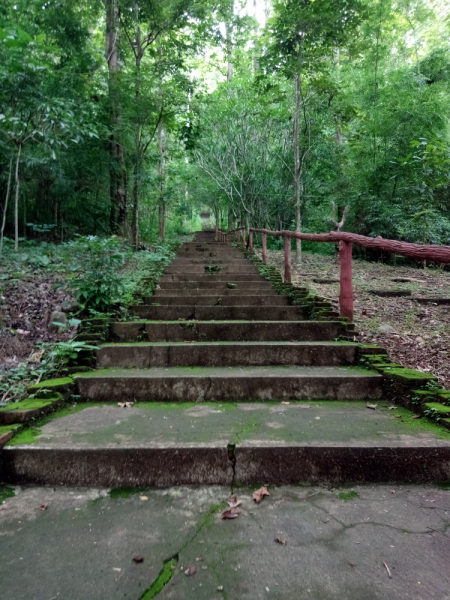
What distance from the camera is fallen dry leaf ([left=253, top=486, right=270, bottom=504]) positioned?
1642mm

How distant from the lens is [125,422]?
7.06ft

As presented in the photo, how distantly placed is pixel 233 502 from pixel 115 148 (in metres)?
9.76

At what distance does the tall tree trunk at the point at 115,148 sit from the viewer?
877 cm

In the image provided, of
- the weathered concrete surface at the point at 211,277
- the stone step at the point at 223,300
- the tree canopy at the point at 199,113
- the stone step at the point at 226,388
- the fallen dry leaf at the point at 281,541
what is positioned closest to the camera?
the fallen dry leaf at the point at 281,541

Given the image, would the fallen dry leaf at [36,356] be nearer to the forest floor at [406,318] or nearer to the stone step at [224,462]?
the stone step at [224,462]

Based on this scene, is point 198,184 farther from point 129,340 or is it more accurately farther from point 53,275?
point 129,340

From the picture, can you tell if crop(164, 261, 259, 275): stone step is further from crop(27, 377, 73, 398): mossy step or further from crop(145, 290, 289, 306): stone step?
crop(27, 377, 73, 398): mossy step

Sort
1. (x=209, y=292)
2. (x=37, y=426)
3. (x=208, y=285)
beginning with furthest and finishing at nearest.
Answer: (x=208, y=285) → (x=209, y=292) → (x=37, y=426)

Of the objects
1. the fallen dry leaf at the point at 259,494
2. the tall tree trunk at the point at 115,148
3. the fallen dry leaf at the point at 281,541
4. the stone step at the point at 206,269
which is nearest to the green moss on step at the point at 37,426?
the fallen dry leaf at the point at 259,494

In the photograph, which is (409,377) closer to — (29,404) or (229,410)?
(229,410)

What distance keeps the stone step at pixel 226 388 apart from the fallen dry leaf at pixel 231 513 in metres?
1.02

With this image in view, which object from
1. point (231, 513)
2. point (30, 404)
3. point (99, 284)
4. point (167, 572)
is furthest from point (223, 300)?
point (167, 572)

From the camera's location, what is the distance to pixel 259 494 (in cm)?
168

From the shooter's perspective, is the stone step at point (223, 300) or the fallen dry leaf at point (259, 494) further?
the stone step at point (223, 300)
